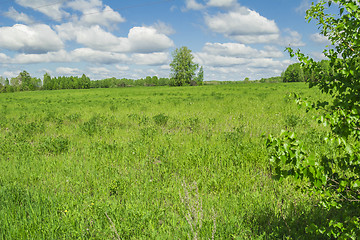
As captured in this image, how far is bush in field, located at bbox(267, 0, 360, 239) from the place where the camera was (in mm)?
1697

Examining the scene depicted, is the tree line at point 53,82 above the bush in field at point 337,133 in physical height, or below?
above

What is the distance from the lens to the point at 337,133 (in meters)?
1.88

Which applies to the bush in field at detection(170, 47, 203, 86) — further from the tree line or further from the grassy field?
the grassy field

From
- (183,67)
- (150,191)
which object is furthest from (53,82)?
(150,191)

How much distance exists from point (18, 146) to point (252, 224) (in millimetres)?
7328

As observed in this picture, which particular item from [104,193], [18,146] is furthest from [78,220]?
[18,146]

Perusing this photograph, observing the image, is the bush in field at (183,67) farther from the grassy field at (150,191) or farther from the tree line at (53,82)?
Result: the grassy field at (150,191)

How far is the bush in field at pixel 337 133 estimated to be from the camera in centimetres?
170

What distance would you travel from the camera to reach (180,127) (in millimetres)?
9180

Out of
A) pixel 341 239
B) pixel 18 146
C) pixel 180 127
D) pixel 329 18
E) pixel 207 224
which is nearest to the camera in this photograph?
pixel 341 239

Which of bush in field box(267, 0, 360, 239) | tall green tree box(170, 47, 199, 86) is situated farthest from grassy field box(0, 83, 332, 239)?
tall green tree box(170, 47, 199, 86)

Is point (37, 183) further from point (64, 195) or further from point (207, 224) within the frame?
point (207, 224)

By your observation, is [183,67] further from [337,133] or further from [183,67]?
[337,133]

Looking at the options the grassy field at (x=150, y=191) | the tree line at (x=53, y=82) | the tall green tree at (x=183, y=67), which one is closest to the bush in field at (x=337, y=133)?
the grassy field at (x=150, y=191)
